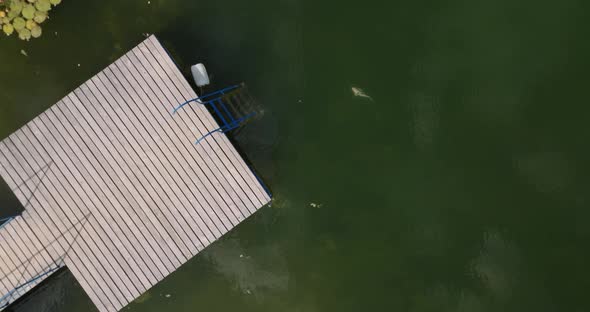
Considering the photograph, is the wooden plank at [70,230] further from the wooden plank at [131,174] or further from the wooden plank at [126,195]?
the wooden plank at [131,174]

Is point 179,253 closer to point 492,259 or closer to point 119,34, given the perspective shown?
point 119,34

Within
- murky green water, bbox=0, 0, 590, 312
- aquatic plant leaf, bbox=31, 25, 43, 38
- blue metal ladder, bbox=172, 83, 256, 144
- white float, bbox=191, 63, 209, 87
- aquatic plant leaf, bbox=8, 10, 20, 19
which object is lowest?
murky green water, bbox=0, 0, 590, 312

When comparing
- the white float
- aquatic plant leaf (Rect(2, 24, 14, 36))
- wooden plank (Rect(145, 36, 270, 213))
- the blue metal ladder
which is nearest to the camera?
wooden plank (Rect(145, 36, 270, 213))

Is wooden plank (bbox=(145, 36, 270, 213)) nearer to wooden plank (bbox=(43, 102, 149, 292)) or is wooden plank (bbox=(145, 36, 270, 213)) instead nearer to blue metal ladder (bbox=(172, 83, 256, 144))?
blue metal ladder (bbox=(172, 83, 256, 144))

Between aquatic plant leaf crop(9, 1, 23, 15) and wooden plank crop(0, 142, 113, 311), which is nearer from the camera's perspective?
wooden plank crop(0, 142, 113, 311)

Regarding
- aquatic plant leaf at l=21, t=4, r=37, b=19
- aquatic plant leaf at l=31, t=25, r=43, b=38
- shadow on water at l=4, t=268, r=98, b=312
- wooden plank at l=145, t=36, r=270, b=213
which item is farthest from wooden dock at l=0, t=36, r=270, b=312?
aquatic plant leaf at l=21, t=4, r=37, b=19

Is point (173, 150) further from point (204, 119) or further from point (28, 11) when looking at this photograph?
point (28, 11)
